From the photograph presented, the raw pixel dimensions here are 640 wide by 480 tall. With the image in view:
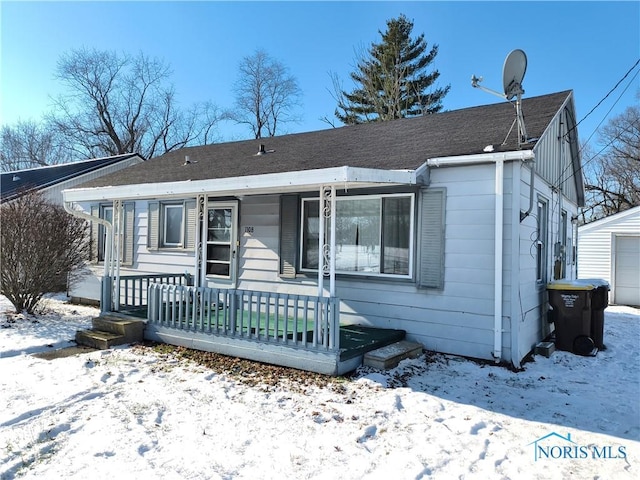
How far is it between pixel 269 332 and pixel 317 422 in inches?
92.6

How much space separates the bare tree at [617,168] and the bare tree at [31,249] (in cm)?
2375

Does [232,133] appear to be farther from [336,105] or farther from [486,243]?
[486,243]

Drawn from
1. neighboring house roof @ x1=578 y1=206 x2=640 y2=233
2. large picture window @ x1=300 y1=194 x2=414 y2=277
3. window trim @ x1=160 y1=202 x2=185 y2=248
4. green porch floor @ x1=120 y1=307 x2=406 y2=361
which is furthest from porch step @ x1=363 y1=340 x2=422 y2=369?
neighboring house roof @ x1=578 y1=206 x2=640 y2=233

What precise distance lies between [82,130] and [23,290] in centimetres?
2327

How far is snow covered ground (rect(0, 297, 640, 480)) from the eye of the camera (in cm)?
295

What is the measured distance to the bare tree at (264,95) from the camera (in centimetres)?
2800

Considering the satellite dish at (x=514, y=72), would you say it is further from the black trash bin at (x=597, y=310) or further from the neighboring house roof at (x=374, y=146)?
the black trash bin at (x=597, y=310)

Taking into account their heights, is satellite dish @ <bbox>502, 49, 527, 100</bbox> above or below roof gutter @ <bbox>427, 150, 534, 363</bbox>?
above

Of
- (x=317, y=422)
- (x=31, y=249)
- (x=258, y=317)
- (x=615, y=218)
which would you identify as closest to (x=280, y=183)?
(x=258, y=317)

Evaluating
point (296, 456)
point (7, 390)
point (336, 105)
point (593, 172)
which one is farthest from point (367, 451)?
point (593, 172)

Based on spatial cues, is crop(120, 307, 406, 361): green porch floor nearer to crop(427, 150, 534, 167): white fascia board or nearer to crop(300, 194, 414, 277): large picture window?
crop(300, 194, 414, 277): large picture window

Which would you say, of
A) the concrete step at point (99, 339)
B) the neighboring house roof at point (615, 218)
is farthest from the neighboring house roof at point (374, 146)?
the neighboring house roof at point (615, 218)

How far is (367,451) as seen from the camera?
3174 mm

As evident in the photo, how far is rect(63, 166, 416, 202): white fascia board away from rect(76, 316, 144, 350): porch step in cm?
196
